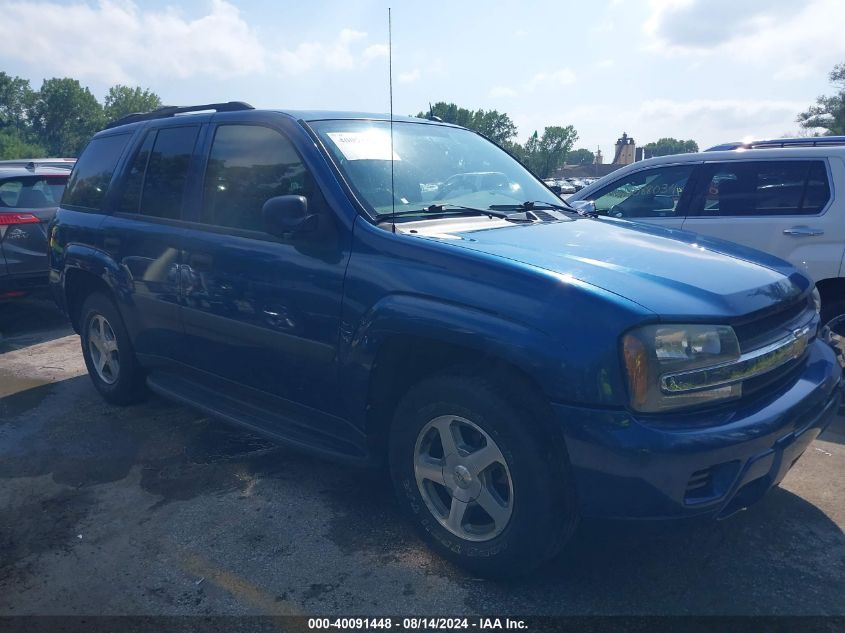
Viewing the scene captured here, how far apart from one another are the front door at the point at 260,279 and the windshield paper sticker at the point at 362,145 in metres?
0.23

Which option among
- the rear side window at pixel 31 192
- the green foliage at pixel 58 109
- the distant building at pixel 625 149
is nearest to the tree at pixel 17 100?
the green foliage at pixel 58 109

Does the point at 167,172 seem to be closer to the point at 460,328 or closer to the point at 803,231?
the point at 460,328

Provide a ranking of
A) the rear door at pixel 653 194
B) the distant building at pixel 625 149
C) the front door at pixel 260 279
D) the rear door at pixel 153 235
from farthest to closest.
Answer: the distant building at pixel 625 149 < the rear door at pixel 653 194 < the rear door at pixel 153 235 < the front door at pixel 260 279

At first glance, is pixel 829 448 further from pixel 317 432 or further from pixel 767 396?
pixel 317 432

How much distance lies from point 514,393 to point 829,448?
2650 millimetres

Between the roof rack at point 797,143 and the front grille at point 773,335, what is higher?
the roof rack at point 797,143

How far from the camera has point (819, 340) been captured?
10.7ft

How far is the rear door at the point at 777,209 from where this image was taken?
4.83 m

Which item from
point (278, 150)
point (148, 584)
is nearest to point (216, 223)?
point (278, 150)

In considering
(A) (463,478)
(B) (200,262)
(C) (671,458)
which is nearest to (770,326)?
(C) (671,458)

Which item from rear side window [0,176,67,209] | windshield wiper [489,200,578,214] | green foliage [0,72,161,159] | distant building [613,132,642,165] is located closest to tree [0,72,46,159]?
green foliage [0,72,161,159]

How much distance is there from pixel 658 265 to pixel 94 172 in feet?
13.3

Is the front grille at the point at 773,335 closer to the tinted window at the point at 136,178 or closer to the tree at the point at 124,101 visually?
the tinted window at the point at 136,178

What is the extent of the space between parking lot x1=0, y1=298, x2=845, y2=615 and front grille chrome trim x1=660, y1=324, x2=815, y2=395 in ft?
1.68
